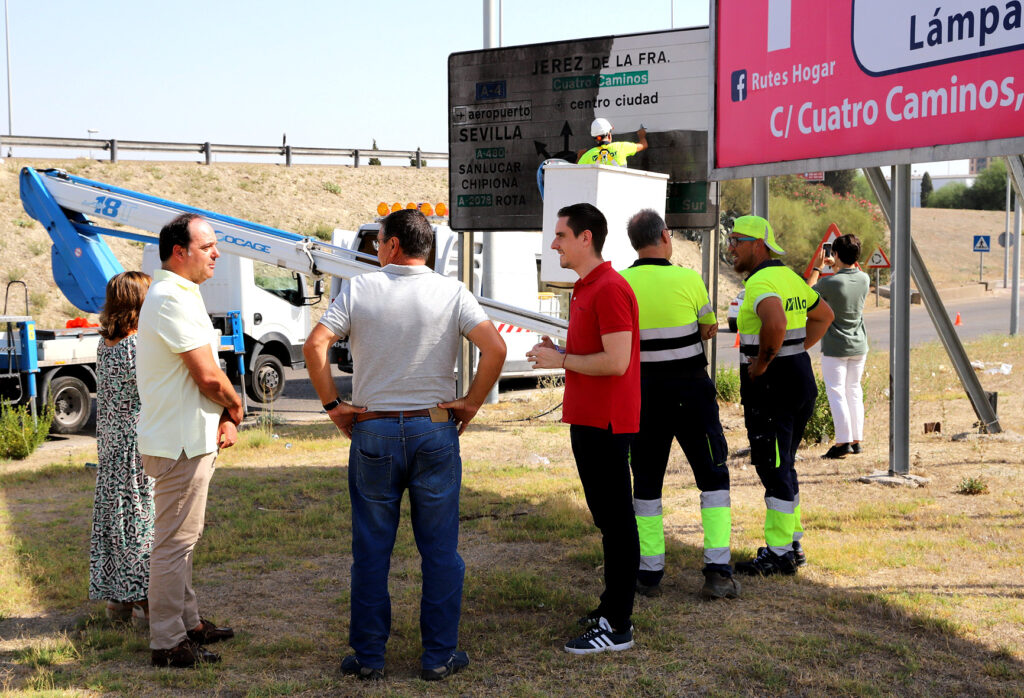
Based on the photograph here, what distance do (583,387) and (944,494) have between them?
469 centimetres

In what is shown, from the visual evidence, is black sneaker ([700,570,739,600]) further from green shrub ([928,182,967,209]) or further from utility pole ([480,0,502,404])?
green shrub ([928,182,967,209])

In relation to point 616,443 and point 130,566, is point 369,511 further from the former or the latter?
point 130,566

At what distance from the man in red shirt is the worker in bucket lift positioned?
4387mm

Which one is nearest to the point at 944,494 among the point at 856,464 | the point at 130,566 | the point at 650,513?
the point at 856,464

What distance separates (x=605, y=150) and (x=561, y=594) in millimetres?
4761

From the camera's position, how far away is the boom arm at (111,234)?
38.9ft

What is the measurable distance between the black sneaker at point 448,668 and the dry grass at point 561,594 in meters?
0.06

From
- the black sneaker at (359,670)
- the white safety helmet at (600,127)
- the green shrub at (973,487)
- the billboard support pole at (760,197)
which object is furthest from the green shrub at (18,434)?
the green shrub at (973,487)

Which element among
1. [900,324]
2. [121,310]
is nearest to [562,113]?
[900,324]

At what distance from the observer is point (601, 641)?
4.75 metres

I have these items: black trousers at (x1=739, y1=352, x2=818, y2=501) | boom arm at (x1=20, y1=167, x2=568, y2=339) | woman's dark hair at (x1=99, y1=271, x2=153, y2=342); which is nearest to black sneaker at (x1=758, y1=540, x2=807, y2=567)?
black trousers at (x1=739, y1=352, x2=818, y2=501)

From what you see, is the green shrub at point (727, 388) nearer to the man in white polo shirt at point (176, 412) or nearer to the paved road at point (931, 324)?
the paved road at point (931, 324)

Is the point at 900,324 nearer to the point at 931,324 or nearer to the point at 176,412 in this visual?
the point at 176,412

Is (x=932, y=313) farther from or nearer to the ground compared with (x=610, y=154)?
nearer to the ground
